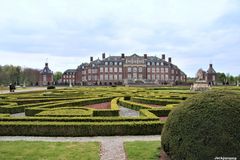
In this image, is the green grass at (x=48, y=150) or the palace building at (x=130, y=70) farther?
the palace building at (x=130, y=70)

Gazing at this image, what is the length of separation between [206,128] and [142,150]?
99.9 inches

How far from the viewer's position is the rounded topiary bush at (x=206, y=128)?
17.2 feet

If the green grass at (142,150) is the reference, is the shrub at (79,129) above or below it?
above

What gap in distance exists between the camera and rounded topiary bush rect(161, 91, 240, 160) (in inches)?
207

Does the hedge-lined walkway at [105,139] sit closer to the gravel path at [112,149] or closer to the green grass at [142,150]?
the gravel path at [112,149]

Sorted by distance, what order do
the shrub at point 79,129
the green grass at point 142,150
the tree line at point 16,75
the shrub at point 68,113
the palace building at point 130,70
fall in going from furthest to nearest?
the palace building at point 130,70 → the tree line at point 16,75 → the shrub at point 68,113 → the shrub at point 79,129 → the green grass at point 142,150

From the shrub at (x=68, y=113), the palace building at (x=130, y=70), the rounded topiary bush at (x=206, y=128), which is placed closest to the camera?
the rounded topiary bush at (x=206, y=128)

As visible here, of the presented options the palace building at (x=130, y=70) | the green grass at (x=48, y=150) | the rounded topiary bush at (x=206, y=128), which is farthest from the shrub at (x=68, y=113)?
the palace building at (x=130, y=70)

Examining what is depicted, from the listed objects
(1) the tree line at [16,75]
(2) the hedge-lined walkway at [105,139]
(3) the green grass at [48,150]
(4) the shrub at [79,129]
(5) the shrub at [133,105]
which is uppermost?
(1) the tree line at [16,75]

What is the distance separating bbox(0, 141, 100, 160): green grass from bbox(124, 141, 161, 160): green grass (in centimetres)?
86

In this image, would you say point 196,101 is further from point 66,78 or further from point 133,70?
point 66,78

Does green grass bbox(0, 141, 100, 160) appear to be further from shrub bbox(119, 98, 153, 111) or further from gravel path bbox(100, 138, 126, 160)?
shrub bbox(119, 98, 153, 111)

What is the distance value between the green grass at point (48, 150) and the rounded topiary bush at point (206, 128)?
225 centimetres

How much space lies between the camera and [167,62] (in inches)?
3585
